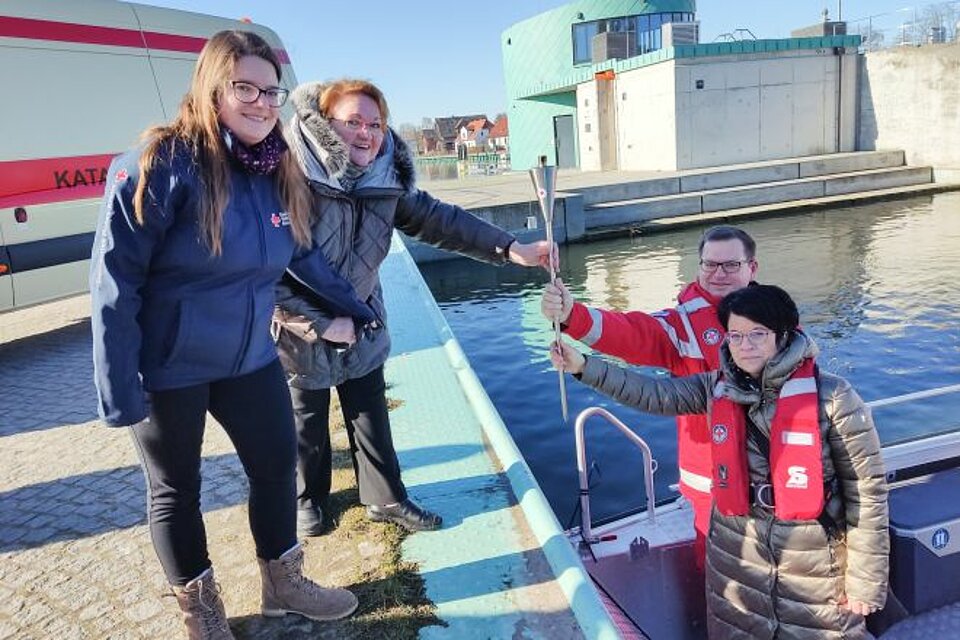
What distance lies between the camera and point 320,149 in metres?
2.53

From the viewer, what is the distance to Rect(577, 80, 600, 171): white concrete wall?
27.7 meters

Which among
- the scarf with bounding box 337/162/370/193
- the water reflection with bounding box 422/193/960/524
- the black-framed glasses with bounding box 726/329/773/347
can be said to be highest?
the scarf with bounding box 337/162/370/193

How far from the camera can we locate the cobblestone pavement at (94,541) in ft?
8.63

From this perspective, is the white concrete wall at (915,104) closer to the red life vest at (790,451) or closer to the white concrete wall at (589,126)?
the white concrete wall at (589,126)

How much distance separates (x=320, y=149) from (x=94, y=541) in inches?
85.6

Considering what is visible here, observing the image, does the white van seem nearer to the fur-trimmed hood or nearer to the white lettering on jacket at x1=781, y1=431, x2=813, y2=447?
the fur-trimmed hood

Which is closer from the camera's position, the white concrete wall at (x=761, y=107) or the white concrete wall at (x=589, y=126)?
the white concrete wall at (x=761, y=107)

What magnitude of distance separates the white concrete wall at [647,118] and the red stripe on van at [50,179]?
20243mm

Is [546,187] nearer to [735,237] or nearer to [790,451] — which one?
[735,237]

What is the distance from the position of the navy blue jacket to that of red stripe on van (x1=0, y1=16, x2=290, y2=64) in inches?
151

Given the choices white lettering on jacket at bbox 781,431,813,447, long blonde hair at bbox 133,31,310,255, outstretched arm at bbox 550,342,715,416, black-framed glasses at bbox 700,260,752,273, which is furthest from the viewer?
black-framed glasses at bbox 700,260,752,273

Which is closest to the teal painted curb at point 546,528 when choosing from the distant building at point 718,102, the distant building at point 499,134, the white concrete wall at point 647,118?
the white concrete wall at point 647,118

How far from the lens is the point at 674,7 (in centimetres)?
3444

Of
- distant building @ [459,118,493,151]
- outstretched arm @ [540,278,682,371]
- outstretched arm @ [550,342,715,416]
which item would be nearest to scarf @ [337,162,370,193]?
outstretched arm @ [540,278,682,371]
